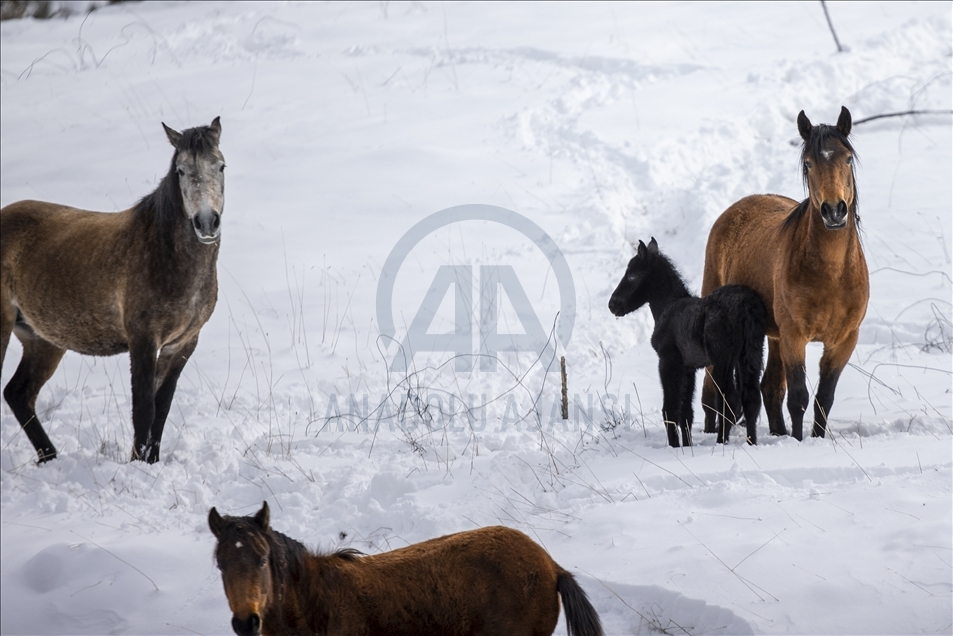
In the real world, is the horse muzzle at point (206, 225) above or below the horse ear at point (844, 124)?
below

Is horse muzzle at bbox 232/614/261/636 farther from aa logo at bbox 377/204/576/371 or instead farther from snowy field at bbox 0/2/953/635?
aa logo at bbox 377/204/576/371

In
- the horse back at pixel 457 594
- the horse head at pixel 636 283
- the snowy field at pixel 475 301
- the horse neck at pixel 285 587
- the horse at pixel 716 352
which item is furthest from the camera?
the horse head at pixel 636 283

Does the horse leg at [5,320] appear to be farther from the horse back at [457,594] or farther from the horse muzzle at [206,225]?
the horse back at [457,594]

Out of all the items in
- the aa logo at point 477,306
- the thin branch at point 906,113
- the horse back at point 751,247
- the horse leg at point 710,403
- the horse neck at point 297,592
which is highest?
the thin branch at point 906,113

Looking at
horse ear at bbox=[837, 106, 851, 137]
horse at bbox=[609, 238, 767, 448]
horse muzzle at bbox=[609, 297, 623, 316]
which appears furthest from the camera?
horse muzzle at bbox=[609, 297, 623, 316]

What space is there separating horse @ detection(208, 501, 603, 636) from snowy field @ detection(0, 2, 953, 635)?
0.71m

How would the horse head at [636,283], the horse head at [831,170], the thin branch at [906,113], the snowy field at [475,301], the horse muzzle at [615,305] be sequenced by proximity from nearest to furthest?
the snowy field at [475,301], the horse head at [831,170], the horse head at [636,283], the horse muzzle at [615,305], the thin branch at [906,113]

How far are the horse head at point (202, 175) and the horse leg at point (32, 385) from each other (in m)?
1.78

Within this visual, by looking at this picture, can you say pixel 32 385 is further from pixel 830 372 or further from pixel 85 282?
pixel 830 372

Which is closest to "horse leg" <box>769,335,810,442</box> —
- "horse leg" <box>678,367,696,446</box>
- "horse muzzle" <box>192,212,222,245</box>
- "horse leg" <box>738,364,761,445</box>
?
"horse leg" <box>738,364,761,445</box>

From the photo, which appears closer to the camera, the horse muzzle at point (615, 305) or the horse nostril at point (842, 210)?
the horse nostril at point (842, 210)

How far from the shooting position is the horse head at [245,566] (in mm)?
2393

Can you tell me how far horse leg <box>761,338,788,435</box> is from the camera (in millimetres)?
5770

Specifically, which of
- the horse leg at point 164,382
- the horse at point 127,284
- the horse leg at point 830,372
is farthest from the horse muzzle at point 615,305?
the horse leg at point 164,382
